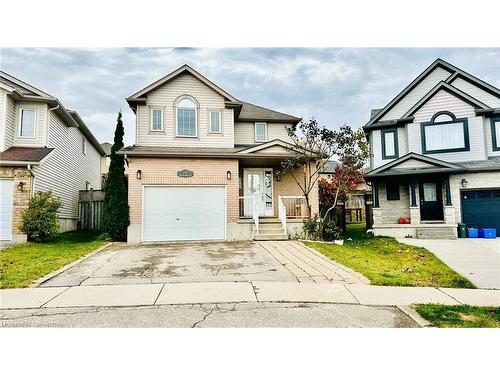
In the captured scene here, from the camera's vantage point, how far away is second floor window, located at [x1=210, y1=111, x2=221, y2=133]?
14.5 metres

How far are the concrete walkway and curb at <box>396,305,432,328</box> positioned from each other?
150 centimetres

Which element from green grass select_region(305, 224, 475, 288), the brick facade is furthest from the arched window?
green grass select_region(305, 224, 475, 288)

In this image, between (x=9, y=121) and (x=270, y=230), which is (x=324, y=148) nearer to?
(x=270, y=230)

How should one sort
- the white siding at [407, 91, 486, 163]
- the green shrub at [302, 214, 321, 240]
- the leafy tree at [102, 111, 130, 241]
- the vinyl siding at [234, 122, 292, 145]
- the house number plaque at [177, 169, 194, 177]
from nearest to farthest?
the leafy tree at [102, 111, 130, 241]
the green shrub at [302, 214, 321, 240]
the house number plaque at [177, 169, 194, 177]
the white siding at [407, 91, 486, 163]
the vinyl siding at [234, 122, 292, 145]

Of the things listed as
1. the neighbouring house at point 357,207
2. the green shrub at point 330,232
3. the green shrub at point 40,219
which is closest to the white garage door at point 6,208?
the green shrub at point 40,219

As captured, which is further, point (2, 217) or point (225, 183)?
point (225, 183)

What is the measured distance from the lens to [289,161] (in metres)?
13.3

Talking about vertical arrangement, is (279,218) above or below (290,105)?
below

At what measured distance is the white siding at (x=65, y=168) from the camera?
13.4 metres

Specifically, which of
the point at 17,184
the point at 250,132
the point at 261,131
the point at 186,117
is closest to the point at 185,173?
the point at 186,117

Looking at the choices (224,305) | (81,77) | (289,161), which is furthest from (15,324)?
(289,161)

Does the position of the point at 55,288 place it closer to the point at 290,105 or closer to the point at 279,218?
the point at 279,218

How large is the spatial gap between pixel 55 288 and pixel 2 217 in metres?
8.05

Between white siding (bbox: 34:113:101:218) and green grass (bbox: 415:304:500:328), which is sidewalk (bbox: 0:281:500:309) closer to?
green grass (bbox: 415:304:500:328)
